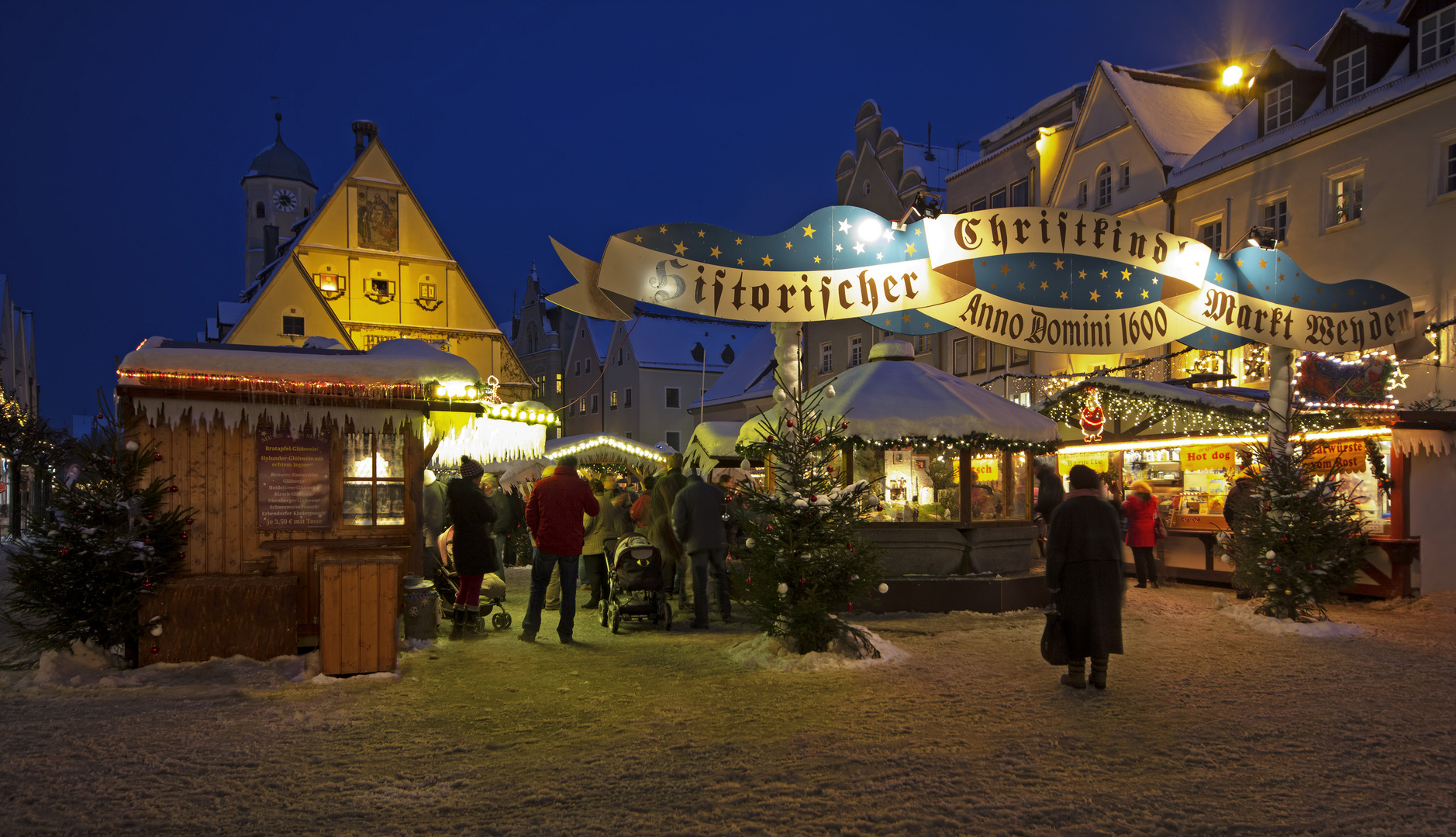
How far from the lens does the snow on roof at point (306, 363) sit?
851 cm

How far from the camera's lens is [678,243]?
8.28m

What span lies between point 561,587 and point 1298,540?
8.16 meters

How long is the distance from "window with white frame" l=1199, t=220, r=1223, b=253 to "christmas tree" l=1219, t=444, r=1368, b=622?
36.1 ft

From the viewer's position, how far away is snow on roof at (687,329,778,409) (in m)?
42.1

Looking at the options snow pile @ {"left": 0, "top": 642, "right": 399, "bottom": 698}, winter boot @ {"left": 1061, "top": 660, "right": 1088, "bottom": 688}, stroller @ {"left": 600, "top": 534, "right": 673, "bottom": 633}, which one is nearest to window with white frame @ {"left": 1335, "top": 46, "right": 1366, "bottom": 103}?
winter boot @ {"left": 1061, "top": 660, "right": 1088, "bottom": 688}

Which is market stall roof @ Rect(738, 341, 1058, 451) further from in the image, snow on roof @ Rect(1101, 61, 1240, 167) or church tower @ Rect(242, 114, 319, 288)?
church tower @ Rect(242, 114, 319, 288)

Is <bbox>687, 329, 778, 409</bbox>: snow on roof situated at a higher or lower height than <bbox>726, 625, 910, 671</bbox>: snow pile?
higher

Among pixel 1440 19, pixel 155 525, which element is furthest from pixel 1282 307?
pixel 155 525

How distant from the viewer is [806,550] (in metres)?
8.58

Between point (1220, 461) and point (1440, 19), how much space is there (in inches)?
327

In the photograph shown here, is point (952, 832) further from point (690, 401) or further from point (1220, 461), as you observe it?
point (690, 401)

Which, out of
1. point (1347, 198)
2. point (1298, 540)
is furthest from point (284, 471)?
point (1347, 198)

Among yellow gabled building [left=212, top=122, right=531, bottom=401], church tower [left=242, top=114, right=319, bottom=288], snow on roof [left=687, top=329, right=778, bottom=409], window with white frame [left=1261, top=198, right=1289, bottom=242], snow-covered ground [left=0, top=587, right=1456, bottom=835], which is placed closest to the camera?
snow-covered ground [left=0, top=587, right=1456, bottom=835]

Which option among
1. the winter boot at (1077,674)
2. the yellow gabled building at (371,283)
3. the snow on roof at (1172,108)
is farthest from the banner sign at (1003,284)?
the yellow gabled building at (371,283)
